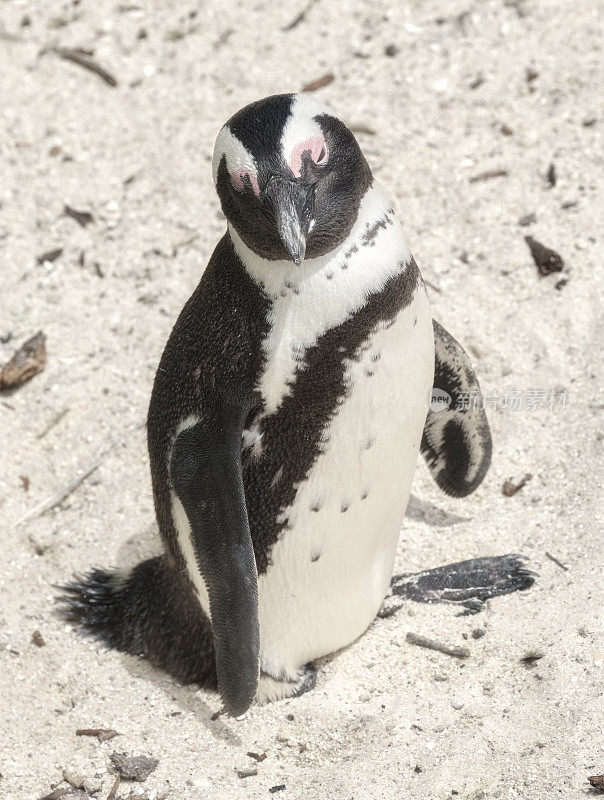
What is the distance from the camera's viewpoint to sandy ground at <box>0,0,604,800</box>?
2.52 m

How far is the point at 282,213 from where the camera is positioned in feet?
6.76

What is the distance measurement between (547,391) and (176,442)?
4.90 ft

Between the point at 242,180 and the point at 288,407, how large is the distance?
51 cm

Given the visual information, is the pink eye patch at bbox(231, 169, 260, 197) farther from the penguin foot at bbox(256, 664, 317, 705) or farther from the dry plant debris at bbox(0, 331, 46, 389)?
the dry plant debris at bbox(0, 331, 46, 389)

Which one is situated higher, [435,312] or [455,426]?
[455,426]

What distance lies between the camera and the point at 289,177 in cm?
210

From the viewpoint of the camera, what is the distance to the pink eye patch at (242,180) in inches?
83.6

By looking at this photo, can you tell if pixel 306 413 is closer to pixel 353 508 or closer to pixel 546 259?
pixel 353 508

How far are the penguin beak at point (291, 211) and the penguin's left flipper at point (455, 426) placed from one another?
2.71ft

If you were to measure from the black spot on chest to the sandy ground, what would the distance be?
56cm

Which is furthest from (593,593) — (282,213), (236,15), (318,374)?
(236,15)

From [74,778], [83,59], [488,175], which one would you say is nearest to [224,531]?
[74,778]

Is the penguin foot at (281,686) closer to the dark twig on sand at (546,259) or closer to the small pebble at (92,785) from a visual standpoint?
the small pebble at (92,785)

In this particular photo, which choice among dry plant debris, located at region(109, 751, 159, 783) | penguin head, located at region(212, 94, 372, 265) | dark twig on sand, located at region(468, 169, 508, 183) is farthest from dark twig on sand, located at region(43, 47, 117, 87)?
dry plant debris, located at region(109, 751, 159, 783)
